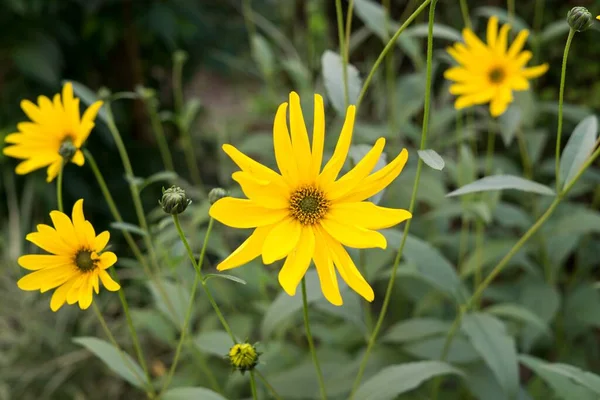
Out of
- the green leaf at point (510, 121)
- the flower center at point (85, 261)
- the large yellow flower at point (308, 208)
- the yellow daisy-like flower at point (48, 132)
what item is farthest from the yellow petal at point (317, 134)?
the green leaf at point (510, 121)

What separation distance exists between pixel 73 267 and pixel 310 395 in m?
0.51

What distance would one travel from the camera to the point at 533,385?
1.12 meters

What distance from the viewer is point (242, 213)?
1.78 feet

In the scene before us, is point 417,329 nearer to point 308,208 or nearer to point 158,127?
point 308,208

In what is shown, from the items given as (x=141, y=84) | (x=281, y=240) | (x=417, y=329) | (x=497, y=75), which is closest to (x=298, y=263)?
(x=281, y=240)

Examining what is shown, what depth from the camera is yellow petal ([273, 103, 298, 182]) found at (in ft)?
1.79

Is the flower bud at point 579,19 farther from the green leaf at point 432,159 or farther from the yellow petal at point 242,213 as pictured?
the yellow petal at point 242,213

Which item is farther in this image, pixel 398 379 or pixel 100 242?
pixel 398 379

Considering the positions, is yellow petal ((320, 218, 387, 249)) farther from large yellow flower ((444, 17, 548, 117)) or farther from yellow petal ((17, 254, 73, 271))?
large yellow flower ((444, 17, 548, 117))

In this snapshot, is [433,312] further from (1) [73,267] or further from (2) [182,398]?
(1) [73,267]

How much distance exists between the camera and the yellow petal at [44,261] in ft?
1.97

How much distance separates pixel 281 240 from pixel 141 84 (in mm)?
1569

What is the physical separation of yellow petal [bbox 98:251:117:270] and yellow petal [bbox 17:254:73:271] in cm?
4

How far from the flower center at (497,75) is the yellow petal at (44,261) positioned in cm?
80
